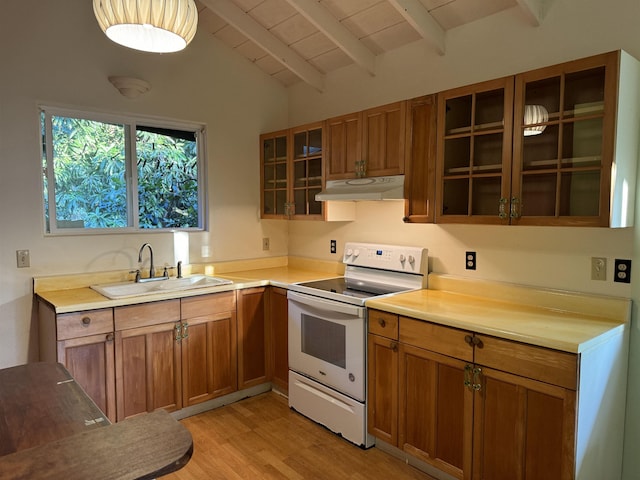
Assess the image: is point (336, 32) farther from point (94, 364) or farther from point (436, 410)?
point (94, 364)

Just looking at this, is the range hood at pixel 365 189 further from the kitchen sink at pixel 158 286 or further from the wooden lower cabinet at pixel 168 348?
the kitchen sink at pixel 158 286

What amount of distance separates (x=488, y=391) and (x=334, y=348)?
100 cm

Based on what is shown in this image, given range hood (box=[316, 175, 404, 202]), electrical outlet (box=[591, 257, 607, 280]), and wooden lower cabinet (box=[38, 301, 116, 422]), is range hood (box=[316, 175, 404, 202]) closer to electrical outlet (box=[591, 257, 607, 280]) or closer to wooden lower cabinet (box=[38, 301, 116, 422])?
electrical outlet (box=[591, 257, 607, 280])

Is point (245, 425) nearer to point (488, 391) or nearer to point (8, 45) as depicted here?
point (488, 391)

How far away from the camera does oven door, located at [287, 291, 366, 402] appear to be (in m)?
2.59

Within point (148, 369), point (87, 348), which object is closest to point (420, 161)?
point (148, 369)

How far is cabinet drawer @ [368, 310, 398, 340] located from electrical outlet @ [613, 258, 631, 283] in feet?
3.58

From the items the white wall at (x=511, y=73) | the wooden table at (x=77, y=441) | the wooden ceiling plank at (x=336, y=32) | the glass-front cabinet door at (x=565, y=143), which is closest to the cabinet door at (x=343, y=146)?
the white wall at (x=511, y=73)

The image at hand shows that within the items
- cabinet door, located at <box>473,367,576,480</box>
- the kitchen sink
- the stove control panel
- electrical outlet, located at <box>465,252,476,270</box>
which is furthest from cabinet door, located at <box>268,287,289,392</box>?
cabinet door, located at <box>473,367,576,480</box>

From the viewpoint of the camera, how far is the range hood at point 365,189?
2.70 metres

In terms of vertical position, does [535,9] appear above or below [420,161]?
above

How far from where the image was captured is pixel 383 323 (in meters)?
2.47

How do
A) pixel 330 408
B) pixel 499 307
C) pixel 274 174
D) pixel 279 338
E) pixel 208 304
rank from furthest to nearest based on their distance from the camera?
pixel 274 174, pixel 279 338, pixel 208 304, pixel 330 408, pixel 499 307

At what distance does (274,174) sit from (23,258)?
6.31 ft
